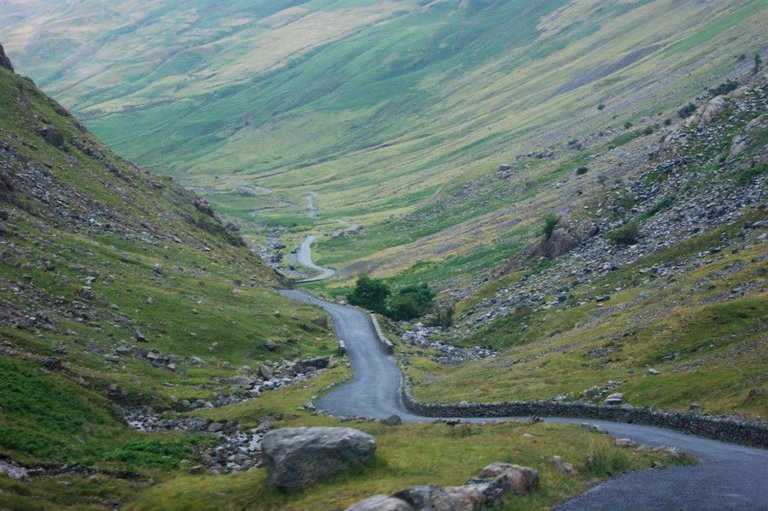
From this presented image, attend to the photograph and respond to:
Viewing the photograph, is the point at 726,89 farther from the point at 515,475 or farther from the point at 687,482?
the point at 515,475

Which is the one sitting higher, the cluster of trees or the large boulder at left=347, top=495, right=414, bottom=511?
the large boulder at left=347, top=495, right=414, bottom=511

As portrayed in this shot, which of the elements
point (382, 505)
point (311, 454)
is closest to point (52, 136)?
point (311, 454)

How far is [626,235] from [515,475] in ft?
239

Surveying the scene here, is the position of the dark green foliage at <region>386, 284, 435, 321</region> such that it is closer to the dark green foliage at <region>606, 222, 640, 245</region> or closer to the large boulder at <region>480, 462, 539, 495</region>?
the dark green foliage at <region>606, 222, 640, 245</region>

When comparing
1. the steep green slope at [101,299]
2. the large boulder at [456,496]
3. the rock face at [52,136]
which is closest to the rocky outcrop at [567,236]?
the steep green slope at [101,299]

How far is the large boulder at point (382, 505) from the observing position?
3000 centimetres

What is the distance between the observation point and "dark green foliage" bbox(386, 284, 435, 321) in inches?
4835

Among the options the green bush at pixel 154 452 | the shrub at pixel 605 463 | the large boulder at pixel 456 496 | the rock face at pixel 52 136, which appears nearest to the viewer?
the large boulder at pixel 456 496

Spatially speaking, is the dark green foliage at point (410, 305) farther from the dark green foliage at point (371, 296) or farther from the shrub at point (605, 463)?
the shrub at point (605, 463)

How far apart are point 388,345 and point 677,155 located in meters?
54.0

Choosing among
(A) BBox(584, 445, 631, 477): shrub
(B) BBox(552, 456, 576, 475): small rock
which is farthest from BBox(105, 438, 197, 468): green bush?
(A) BBox(584, 445, 631, 477): shrub

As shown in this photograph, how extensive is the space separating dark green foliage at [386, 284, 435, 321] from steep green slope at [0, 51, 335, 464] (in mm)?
18247

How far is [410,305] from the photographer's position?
12294 cm

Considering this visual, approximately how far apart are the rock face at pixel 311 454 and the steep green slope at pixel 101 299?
12932 mm
